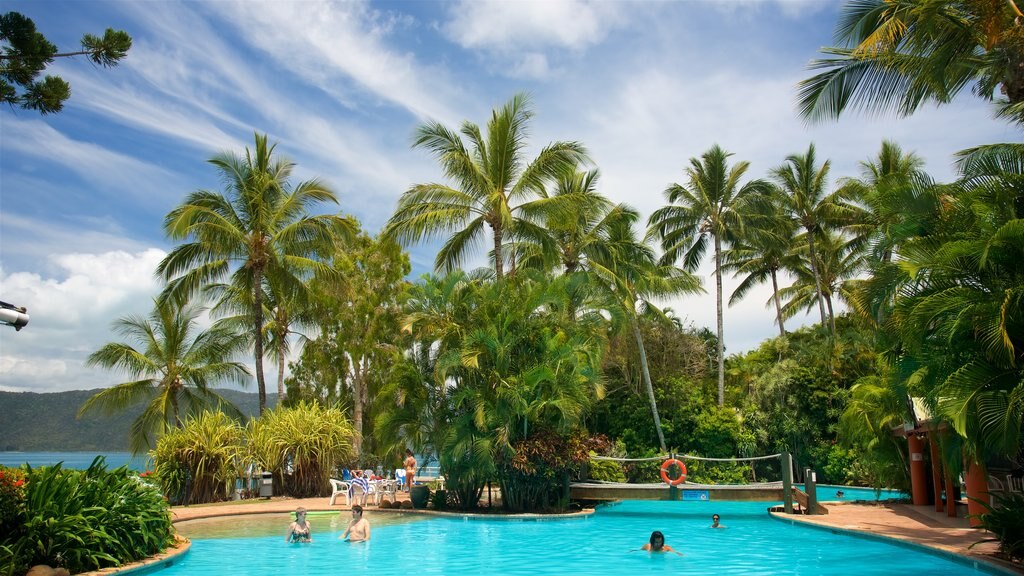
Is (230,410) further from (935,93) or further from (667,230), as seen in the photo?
(935,93)

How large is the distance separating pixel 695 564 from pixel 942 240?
20.0ft

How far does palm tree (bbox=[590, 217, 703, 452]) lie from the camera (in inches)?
1005

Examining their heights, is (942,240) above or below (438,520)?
above

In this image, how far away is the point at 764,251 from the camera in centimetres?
3403

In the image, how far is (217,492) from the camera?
61.7ft

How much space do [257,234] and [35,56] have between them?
13.1 meters

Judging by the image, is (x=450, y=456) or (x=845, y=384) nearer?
(x=450, y=456)

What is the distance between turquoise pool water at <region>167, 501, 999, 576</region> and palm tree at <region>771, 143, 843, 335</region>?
16.3m

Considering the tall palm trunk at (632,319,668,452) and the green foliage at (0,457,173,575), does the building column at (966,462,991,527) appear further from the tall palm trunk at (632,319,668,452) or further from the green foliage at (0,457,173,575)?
the tall palm trunk at (632,319,668,452)

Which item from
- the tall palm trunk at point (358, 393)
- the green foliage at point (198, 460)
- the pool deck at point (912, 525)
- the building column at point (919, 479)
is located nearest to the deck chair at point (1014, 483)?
the pool deck at point (912, 525)

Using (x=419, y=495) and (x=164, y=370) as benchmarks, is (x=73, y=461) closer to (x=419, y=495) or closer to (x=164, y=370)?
(x=164, y=370)

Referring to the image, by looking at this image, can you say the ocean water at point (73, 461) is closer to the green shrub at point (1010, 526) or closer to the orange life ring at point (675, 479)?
the orange life ring at point (675, 479)

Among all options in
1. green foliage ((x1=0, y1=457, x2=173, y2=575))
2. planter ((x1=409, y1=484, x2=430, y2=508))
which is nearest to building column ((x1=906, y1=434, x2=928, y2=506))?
planter ((x1=409, y1=484, x2=430, y2=508))

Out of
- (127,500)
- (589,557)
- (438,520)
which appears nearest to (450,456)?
(438,520)
